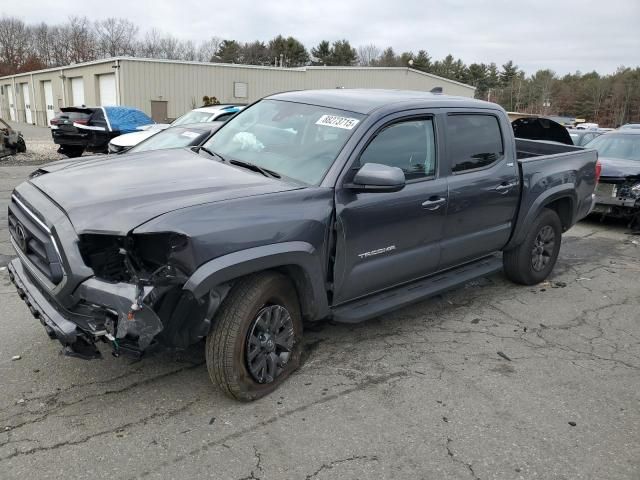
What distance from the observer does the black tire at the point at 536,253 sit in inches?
211

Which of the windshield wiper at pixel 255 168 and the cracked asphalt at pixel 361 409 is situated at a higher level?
the windshield wiper at pixel 255 168

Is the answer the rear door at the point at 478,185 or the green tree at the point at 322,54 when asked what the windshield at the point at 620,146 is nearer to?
the rear door at the point at 478,185

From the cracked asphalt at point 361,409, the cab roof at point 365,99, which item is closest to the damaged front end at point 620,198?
the cracked asphalt at point 361,409

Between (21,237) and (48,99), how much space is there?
4048 centimetres

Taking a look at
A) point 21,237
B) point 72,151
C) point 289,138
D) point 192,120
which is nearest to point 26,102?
point 72,151

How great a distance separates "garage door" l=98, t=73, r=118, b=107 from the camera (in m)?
27.1

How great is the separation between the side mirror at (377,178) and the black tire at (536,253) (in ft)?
8.16

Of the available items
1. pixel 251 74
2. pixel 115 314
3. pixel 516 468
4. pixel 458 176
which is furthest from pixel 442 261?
pixel 251 74

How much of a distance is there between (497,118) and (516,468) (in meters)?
3.20

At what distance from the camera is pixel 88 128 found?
48.7ft

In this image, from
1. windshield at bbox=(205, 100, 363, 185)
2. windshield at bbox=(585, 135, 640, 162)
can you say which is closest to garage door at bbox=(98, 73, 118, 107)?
windshield at bbox=(585, 135, 640, 162)

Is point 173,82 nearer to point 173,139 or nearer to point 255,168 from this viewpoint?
point 173,139

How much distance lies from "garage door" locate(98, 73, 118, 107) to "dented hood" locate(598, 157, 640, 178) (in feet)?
79.2

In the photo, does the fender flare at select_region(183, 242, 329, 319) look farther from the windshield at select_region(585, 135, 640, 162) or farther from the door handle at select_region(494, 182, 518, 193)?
the windshield at select_region(585, 135, 640, 162)
